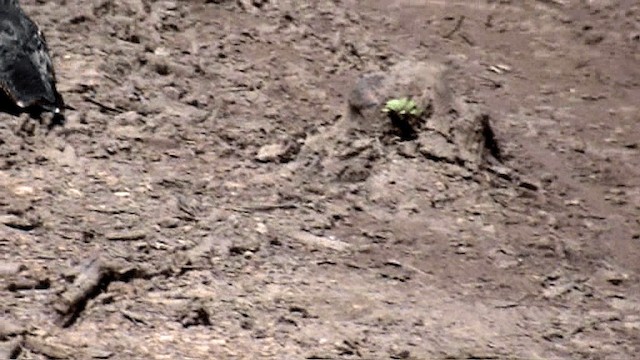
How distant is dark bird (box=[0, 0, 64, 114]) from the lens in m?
3.43

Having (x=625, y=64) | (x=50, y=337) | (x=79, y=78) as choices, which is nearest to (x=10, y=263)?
(x=50, y=337)

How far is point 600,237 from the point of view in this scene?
3.34 meters

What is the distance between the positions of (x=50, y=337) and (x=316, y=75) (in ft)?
6.32

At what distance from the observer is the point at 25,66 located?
3549 millimetres

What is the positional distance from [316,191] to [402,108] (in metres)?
0.48

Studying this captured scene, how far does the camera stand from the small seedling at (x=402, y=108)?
352 centimetres

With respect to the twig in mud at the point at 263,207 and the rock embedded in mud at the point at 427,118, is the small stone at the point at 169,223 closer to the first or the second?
the twig in mud at the point at 263,207

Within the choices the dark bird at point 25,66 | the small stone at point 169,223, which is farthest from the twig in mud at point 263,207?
the dark bird at point 25,66

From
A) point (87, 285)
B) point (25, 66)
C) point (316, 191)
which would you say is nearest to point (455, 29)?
point (316, 191)

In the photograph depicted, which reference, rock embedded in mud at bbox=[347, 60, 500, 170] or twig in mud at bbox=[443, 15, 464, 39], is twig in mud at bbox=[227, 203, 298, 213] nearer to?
rock embedded in mud at bbox=[347, 60, 500, 170]

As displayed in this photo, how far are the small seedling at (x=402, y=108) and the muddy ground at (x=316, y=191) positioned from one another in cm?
4

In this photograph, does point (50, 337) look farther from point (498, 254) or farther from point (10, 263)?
point (498, 254)

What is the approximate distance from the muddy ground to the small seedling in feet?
0.14

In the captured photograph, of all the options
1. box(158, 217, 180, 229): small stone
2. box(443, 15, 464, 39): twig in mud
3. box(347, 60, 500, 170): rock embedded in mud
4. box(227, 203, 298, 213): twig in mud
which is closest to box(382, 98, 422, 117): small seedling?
box(347, 60, 500, 170): rock embedded in mud
